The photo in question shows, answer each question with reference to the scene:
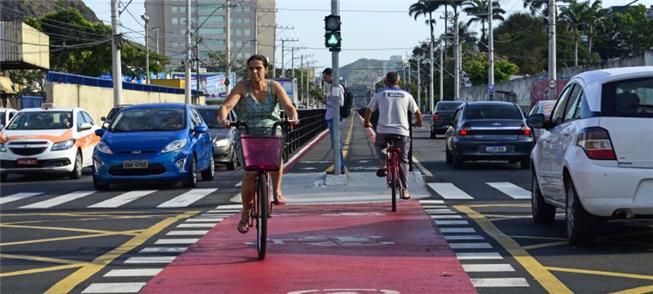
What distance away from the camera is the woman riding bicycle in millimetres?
10094

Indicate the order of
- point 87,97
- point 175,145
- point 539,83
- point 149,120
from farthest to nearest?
point 539,83 → point 87,97 → point 149,120 → point 175,145

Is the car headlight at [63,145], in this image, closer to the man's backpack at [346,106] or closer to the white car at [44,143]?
the white car at [44,143]

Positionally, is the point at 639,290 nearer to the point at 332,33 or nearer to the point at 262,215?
the point at 262,215

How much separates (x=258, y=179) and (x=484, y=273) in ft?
7.38

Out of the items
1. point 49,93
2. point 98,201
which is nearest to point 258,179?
point 98,201

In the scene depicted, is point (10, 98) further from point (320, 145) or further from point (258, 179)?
point (258, 179)

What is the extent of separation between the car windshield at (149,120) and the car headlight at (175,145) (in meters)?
0.57

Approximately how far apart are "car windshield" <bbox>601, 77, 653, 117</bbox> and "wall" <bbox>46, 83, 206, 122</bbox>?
35.4 meters

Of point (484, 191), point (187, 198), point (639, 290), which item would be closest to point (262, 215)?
point (639, 290)

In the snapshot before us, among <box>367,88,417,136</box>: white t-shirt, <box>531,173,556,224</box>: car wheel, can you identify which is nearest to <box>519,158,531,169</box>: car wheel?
<box>367,88,417,136</box>: white t-shirt

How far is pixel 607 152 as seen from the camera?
31.1ft

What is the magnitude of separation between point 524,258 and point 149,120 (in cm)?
1136

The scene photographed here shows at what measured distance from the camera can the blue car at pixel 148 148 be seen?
60.5 feet

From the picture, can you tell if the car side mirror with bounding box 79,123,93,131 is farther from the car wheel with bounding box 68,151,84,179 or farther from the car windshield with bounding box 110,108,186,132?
the car windshield with bounding box 110,108,186,132
